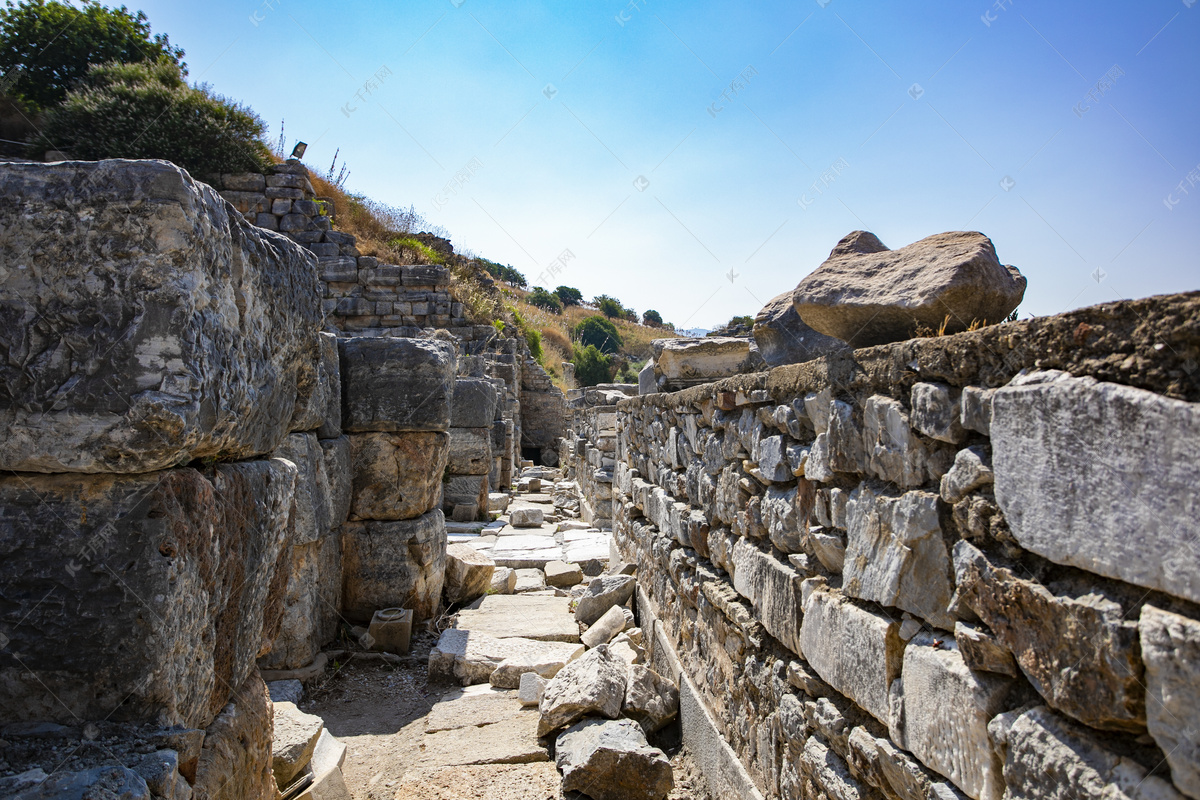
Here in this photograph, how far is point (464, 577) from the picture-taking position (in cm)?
554

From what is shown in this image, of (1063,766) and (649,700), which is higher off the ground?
(1063,766)

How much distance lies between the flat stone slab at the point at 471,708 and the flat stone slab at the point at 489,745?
54 mm

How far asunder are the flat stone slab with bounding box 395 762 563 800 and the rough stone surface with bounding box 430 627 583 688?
3.13 ft

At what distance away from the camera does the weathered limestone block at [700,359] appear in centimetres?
427

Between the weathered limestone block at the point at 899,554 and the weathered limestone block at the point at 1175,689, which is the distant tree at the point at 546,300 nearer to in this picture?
the weathered limestone block at the point at 899,554

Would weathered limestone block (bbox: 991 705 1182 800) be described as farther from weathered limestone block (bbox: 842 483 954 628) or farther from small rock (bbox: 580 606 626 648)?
small rock (bbox: 580 606 626 648)

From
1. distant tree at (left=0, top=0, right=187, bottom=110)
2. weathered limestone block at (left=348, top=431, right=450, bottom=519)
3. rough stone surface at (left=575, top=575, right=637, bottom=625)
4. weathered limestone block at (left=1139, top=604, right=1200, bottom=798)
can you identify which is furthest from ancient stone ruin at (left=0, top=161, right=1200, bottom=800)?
distant tree at (left=0, top=0, right=187, bottom=110)

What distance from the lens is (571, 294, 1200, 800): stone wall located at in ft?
3.09

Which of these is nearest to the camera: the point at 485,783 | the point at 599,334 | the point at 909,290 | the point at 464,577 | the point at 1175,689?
the point at 1175,689

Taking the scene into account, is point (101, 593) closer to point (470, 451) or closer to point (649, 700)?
point (649, 700)

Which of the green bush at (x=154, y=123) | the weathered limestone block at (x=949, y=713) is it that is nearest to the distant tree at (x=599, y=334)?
the green bush at (x=154, y=123)

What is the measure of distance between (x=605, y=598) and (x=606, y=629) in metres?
0.43

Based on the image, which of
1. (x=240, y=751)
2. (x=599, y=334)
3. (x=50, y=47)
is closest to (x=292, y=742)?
(x=240, y=751)

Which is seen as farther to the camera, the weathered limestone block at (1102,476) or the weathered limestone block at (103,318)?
the weathered limestone block at (103,318)
